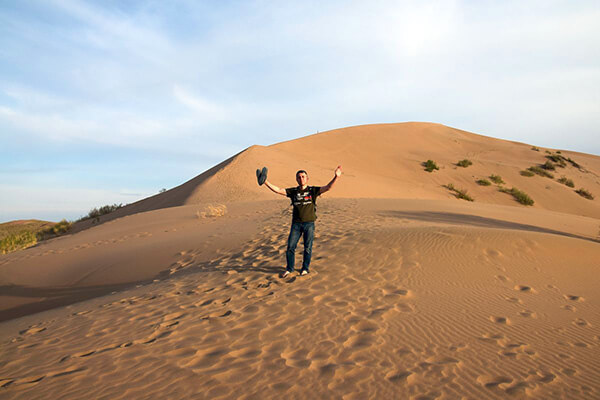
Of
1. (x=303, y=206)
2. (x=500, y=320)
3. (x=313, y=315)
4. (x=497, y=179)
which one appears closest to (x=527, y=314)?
(x=500, y=320)

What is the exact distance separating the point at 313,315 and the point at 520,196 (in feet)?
85.4

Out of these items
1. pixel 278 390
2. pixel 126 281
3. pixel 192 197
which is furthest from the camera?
pixel 192 197

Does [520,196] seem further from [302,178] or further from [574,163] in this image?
[302,178]

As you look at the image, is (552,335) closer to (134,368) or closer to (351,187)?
(134,368)

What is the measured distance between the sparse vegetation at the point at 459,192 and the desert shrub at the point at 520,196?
3.17 meters

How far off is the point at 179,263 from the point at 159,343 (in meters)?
4.69

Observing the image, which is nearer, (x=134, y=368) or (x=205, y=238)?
(x=134, y=368)

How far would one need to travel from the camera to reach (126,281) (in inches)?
320

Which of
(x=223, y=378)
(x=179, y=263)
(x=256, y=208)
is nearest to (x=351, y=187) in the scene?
(x=256, y=208)

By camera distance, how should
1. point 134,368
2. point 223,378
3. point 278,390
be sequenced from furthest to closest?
point 134,368 → point 223,378 → point 278,390

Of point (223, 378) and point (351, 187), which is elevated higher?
point (351, 187)

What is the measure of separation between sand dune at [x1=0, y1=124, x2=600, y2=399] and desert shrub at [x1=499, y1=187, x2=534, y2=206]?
47.6ft

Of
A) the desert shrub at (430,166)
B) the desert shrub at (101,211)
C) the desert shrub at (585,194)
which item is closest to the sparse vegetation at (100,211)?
the desert shrub at (101,211)

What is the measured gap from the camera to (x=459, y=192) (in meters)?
26.0
